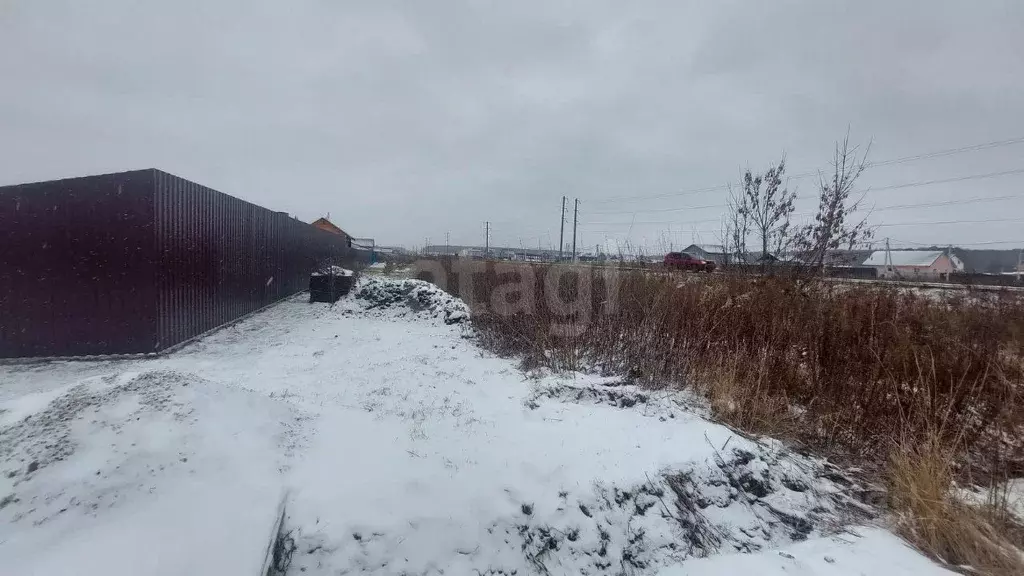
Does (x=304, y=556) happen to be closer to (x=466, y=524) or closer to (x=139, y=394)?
(x=466, y=524)

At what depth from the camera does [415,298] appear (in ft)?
32.2

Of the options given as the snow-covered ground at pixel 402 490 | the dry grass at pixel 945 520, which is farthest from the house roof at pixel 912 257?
the snow-covered ground at pixel 402 490

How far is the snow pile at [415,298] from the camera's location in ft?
28.7

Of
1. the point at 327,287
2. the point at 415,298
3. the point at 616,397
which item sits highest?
the point at 327,287

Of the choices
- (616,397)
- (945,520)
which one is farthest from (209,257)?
(945,520)

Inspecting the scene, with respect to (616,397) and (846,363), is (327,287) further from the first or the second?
(846,363)

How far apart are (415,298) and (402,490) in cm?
770

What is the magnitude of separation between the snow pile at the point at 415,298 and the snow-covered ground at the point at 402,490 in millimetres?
5043

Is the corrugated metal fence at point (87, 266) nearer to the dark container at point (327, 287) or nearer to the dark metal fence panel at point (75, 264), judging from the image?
the dark metal fence panel at point (75, 264)

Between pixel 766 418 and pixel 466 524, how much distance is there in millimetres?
2739

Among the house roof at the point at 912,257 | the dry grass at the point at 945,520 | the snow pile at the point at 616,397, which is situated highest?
the house roof at the point at 912,257

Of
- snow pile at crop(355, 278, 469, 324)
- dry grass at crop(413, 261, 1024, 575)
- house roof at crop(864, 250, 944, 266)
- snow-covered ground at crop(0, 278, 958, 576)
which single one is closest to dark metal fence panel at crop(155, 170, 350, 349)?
snow pile at crop(355, 278, 469, 324)

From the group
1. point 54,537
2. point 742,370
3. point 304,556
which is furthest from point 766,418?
point 54,537

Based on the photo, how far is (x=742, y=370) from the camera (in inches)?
157
